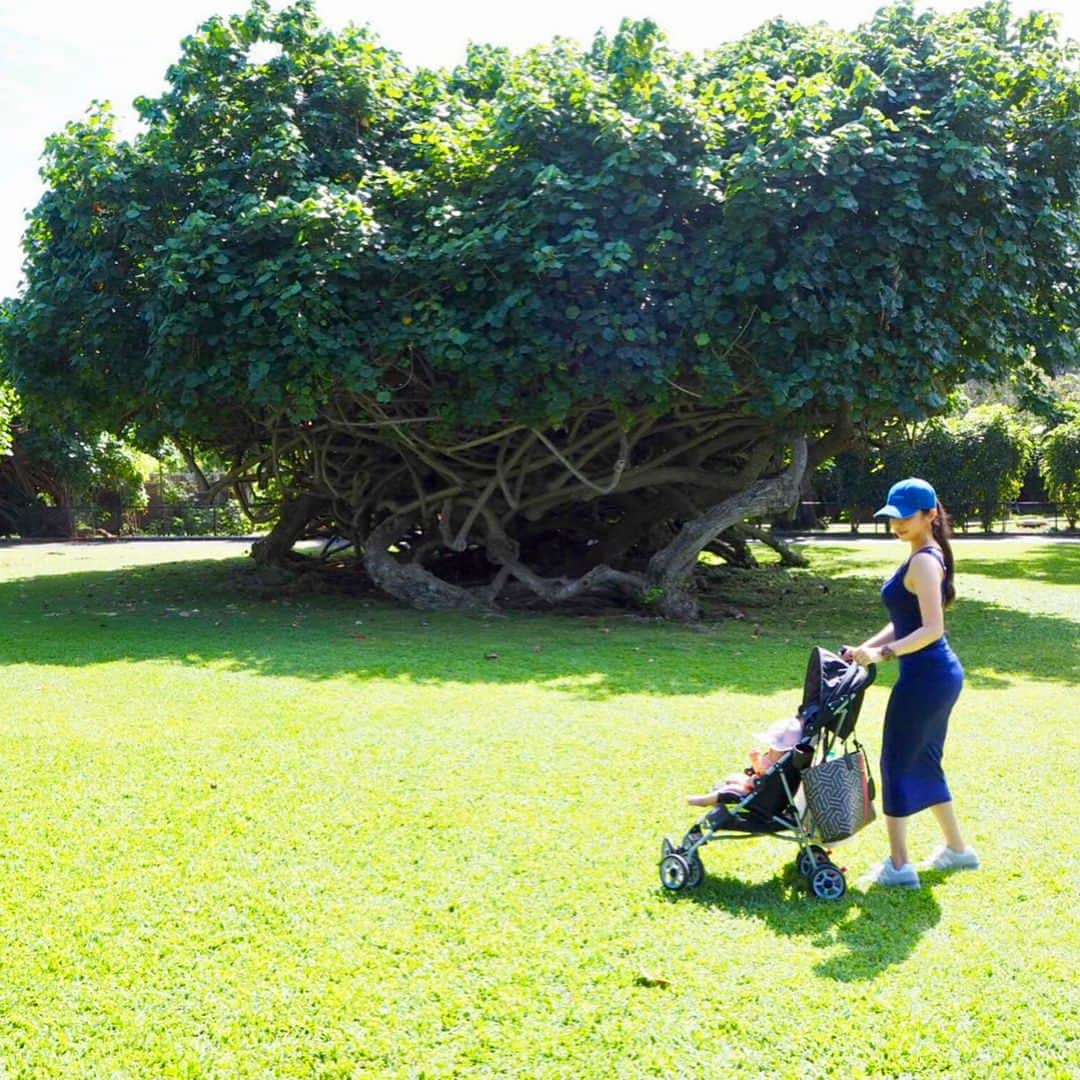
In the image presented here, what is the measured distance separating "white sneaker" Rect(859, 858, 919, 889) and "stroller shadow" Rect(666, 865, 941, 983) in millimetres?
33

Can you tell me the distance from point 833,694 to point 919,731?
0.42m

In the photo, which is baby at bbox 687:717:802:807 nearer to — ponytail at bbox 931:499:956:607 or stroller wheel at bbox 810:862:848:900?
stroller wheel at bbox 810:862:848:900

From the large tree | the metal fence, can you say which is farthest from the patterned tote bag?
the metal fence

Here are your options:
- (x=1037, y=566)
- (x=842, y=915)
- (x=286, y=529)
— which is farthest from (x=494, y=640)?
(x=1037, y=566)

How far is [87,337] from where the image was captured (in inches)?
475

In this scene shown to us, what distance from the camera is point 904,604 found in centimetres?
445

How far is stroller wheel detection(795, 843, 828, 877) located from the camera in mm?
4297

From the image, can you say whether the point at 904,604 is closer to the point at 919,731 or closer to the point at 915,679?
the point at 915,679

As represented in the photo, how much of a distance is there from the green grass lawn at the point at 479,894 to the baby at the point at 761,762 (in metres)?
0.33

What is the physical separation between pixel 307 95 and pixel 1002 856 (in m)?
11.3

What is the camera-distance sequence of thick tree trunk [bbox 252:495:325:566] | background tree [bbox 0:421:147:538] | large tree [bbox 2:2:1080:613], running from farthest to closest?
1. background tree [bbox 0:421:147:538]
2. thick tree trunk [bbox 252:495:325:566]
3. large tree [bbox 2:2:1080:613]

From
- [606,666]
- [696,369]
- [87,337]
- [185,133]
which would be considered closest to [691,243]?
[696,369]

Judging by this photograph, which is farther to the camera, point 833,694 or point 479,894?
point 833,694

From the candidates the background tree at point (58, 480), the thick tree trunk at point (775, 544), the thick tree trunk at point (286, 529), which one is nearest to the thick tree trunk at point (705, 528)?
the thick tree trunk at point (775, 544)
